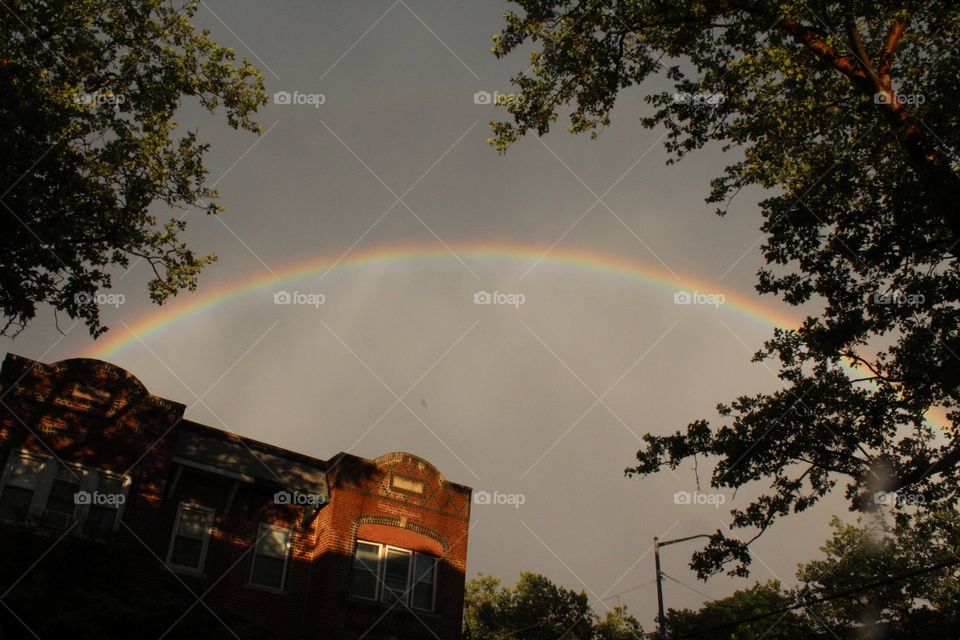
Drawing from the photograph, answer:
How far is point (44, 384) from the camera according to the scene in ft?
56.6

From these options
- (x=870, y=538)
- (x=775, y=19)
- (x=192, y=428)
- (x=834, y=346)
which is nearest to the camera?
(x=775, y=19)

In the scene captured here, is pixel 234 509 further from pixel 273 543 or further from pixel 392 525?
pixel 392 525

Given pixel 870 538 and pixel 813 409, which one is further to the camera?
pixel 870 538

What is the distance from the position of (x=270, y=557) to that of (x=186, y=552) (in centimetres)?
245

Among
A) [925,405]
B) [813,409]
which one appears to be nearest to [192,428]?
[813,409]

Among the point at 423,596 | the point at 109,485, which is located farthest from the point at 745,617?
the point at 109,485

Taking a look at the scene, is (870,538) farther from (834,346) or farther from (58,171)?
(58,171)

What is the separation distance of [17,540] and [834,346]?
60.9 ft

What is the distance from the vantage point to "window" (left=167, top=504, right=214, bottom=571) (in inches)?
730

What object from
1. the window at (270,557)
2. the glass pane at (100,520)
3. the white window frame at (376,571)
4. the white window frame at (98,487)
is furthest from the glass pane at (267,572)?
the glass pane at (100,520)

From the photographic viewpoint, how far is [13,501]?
1630 cm

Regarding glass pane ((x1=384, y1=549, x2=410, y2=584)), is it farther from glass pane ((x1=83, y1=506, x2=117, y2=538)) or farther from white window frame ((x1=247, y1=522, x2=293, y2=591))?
glass pane ((x1=83, y1=506, x2=117, y2=538))

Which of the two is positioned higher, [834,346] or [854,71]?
[854,71]

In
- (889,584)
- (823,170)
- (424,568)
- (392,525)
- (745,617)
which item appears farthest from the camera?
(745,617)
